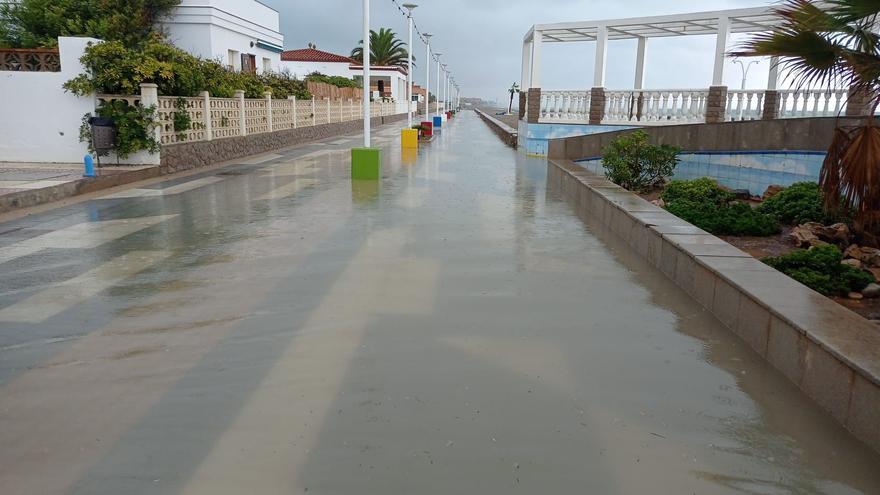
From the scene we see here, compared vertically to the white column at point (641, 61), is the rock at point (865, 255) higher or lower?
lower

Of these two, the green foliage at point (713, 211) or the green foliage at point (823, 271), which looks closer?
the green foliage at point (823, 271)

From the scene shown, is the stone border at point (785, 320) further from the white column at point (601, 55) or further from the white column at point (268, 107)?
the white column at point (268, 107)

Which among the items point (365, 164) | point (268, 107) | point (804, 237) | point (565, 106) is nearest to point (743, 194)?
point (804, 237)

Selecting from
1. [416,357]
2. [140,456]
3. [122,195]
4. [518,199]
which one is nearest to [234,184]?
[122,195]

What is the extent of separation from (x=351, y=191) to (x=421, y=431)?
9.27 meters

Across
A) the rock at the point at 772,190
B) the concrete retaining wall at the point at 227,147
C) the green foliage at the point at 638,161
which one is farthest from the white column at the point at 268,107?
the rock at the point at 772,190

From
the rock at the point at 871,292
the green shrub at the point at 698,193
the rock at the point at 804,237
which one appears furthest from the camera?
the green shrub at the point at 698,193

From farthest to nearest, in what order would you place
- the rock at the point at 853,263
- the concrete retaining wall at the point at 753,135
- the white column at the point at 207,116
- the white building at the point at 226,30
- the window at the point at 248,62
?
the window at the point at 248,62 → the white building at the point at 226,30 → the white column at the point at 207,116 → the concrete retaining wall at the point at 753,135 → the rock at the point at 853,263

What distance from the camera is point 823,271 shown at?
5.70m

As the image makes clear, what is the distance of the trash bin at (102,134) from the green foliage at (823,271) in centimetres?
1208

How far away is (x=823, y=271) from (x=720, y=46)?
1403 centimetres

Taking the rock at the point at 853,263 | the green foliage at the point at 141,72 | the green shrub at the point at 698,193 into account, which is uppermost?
the green foliage at the point at 141,72

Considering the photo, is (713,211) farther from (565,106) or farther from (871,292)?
(565,106)

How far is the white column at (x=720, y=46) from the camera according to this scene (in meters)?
17.9
